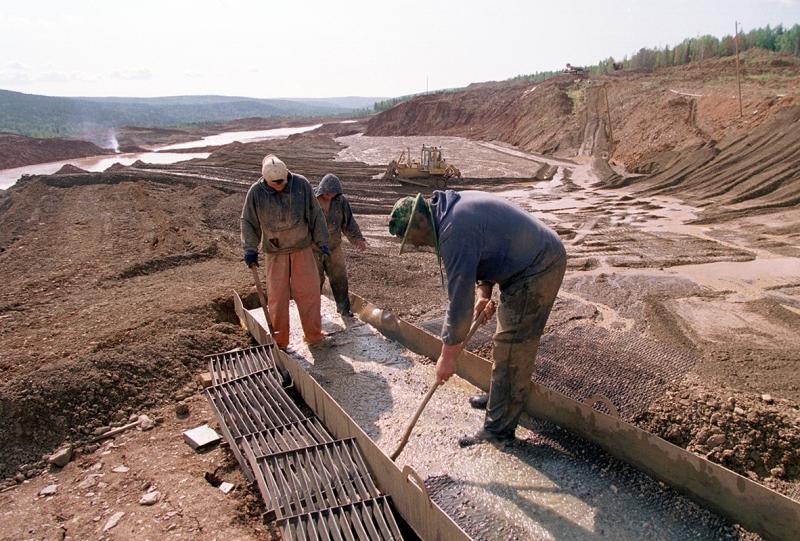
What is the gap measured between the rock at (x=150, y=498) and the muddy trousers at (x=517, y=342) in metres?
2.00

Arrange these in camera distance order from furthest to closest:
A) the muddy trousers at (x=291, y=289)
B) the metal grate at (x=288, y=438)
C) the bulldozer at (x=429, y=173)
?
1. the bulldozer at (x=429, y=173)
2. the muddy trousers at (x=291, y=289)
3. the metal grate at (x=288, y=438)

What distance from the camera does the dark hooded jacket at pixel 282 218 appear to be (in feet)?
14.3

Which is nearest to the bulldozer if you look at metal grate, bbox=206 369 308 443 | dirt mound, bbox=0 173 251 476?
dirt mound, bbox=0 173 251 476

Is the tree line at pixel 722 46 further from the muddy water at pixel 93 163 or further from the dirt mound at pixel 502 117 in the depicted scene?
the muddy water at pixel 93 163

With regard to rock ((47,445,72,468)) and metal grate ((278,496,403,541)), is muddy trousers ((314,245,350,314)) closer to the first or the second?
rock ((47,445,72,468))

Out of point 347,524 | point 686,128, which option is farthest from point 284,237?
point 686,128

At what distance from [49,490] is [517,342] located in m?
3.00

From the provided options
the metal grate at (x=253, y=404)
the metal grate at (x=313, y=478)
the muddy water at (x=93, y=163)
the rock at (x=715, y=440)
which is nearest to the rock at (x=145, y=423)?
the metal grate at (x=253, y=404)

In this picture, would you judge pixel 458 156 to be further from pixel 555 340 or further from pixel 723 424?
pixel 723 424

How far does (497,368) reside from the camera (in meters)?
3.20

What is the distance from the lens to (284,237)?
4465 millimetres

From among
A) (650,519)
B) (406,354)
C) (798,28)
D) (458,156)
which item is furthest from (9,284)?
(798,28)

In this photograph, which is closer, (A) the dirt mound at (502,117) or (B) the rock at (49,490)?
(B) the rock at (49,490)

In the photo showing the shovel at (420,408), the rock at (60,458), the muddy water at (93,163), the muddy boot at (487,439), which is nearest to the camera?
the shovel at (420,408)
